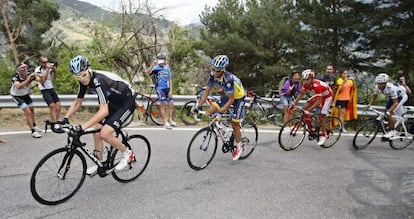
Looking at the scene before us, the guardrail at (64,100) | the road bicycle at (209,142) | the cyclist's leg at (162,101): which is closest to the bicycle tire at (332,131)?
the road bicycle at (209,142)

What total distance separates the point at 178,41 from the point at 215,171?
73.9ft

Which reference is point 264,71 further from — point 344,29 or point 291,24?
point 344,29

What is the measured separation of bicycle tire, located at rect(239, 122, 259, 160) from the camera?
6265 millimetres

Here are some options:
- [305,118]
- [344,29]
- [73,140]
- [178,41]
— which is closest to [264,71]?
[344,29]

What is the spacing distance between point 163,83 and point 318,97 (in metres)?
3.83

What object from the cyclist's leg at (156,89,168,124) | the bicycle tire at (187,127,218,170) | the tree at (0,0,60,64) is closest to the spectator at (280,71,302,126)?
the cyclist's leg at (156,89,168,124)

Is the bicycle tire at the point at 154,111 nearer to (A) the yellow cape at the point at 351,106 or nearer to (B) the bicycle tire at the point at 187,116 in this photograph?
(B) the bicycle tire at the point at 187,116

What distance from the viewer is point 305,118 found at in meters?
6.93

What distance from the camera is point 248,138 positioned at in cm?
634

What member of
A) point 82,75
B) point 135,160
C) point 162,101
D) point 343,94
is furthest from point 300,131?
point 82,75

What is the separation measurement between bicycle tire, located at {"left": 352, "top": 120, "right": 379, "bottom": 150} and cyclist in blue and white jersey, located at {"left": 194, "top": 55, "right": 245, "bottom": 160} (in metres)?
2.89

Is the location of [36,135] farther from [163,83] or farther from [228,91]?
[228,91]

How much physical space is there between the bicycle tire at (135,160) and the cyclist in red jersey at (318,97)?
11.6 feet

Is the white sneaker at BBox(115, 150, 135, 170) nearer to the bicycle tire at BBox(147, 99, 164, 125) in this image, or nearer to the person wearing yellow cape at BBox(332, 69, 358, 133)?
the bicycle tire at BBox(147, 99, 164, 125)
